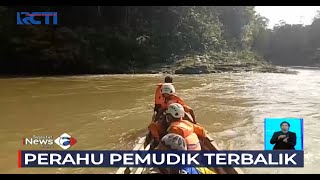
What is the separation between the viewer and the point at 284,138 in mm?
3623

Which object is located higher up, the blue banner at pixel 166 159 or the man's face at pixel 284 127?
the man's face at pixel 284 127

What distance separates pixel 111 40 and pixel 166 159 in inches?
804

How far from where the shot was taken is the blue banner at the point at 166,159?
11.2 ft

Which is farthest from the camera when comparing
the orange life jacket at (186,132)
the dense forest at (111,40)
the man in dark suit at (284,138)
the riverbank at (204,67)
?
the riverbank at (204,67)

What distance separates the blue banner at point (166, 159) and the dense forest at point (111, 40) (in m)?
12.2

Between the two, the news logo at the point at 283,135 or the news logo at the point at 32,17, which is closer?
the news logo at the point at 283,135

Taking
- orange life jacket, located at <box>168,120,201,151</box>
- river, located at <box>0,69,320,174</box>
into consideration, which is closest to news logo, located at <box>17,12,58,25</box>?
river, located at <box>0,69,320,174</box>

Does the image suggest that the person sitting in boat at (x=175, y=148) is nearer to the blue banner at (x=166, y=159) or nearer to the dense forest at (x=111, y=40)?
the blue banner at (x=166, y=159)

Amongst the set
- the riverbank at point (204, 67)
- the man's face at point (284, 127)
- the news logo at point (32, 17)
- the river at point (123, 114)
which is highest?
the news logo at point (32, 17)

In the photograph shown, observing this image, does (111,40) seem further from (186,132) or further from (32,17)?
(186,132)

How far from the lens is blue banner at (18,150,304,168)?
3416 mm

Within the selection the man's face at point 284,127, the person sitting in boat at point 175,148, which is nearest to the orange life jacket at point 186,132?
the person sitting in boat at point 175,148

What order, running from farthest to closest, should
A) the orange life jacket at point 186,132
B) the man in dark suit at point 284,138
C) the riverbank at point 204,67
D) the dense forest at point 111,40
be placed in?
the riverbank at point 204,67, the dense forest at point 111,40, the orange life jacket at point 186,132, the man in dark suit at point 284,138

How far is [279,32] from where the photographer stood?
45.5 metres
